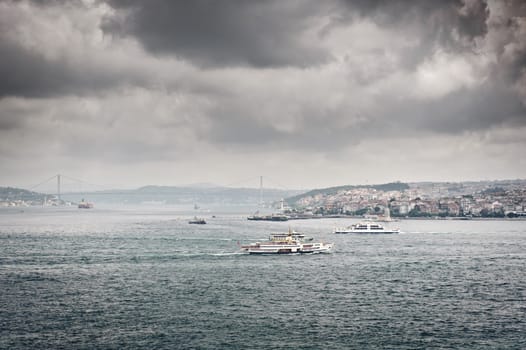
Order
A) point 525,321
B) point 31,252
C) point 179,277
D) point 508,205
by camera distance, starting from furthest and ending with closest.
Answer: point 508,205 → point 31,252 → point 179,277 → point 525,321

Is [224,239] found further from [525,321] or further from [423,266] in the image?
[525,321]

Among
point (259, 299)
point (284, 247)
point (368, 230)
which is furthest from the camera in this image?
point (368, 230)

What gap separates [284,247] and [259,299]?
25565 millimetres

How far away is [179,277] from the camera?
42.5 meters

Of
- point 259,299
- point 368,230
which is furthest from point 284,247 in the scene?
point 368,230

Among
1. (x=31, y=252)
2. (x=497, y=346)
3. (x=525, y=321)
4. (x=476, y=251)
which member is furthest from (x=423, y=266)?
(x=31, y=252)

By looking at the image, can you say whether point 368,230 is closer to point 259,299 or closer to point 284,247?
point 284,247

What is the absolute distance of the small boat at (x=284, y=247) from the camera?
2329 inches

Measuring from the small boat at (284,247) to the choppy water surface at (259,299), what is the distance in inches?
83.8

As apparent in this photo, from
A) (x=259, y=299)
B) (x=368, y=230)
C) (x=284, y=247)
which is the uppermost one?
(x=368, y=230)

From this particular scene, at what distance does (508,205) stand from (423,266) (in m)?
122

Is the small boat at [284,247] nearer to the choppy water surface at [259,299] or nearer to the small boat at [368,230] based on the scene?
the choppy water surface at [259,299]

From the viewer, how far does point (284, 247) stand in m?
60.2

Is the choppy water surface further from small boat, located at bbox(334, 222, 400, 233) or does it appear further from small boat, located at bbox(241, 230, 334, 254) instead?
small boat, located at bbox(334, 222, 400, 233)
